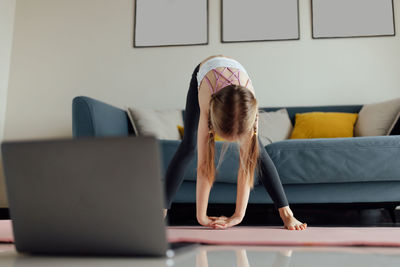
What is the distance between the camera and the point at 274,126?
92.2 inches

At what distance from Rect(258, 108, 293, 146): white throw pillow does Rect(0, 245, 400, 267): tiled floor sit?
1522 mm

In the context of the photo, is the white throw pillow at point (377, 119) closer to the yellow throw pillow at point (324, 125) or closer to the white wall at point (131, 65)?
the yellow throw pillow at point (324, 125)

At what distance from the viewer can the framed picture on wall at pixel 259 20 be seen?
106 inches

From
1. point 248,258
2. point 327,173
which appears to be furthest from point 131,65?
point 248,258

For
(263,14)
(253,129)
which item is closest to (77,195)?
(253,129)

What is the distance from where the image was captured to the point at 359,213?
7.16 feet

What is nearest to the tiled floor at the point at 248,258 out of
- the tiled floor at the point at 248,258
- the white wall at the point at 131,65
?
the tiled floor at the point at 248,258

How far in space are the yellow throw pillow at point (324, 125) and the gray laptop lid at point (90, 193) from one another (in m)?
1.89

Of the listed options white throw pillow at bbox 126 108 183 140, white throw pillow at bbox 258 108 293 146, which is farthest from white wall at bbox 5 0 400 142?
white throw pillow at bbox 126 108 183 140

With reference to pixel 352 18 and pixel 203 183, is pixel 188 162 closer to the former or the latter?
pixel 203 183

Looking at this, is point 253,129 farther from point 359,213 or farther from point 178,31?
point 178,31

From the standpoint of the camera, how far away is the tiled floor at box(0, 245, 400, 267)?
0.59m

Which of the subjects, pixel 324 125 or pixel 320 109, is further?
pixel 320 109

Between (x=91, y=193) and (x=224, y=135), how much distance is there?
24.6 inches
